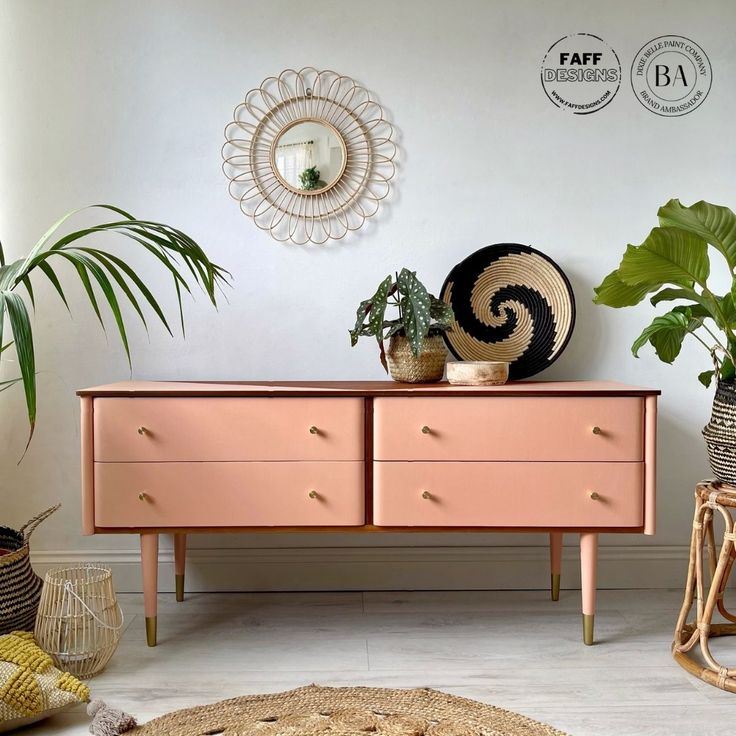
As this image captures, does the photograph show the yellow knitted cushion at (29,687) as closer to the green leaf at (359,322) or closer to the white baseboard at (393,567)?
the white baseboard at (393,567)

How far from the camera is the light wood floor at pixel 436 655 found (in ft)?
5.39

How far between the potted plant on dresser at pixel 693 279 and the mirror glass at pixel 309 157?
1002 mm

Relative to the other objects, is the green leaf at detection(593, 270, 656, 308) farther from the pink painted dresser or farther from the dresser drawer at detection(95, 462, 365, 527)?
the dresser drawer at detection(95, 462, 365, 527)

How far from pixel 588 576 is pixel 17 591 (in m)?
1.47

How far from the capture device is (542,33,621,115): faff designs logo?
2393mm

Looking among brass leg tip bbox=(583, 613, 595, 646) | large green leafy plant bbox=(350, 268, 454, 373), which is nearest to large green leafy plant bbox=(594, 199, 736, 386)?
large green leafy plant bbox=(350, 268, 454, 373)

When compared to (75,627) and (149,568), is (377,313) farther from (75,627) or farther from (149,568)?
(75,627)

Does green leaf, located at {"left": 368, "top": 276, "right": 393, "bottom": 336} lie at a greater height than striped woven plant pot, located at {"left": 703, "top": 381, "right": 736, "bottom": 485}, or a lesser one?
greater

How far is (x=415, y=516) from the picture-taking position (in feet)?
6.22

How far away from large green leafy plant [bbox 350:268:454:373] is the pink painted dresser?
0.21m

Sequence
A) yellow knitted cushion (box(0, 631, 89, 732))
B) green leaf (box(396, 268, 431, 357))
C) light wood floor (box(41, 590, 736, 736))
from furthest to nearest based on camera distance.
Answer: green leaf (box(396, 268, 431, 357)) → light wood floor (box(41, 590, 736, 736)) → yellow knitted cushion (box(0, 631, 89, 732))

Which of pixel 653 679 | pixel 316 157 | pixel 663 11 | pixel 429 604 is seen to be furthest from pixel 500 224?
pixel 653 679

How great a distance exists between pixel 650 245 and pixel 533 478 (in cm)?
64

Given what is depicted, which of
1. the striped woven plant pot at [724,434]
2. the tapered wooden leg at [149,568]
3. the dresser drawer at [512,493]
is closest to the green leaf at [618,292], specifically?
the striped woven plant pot at [724,434]
